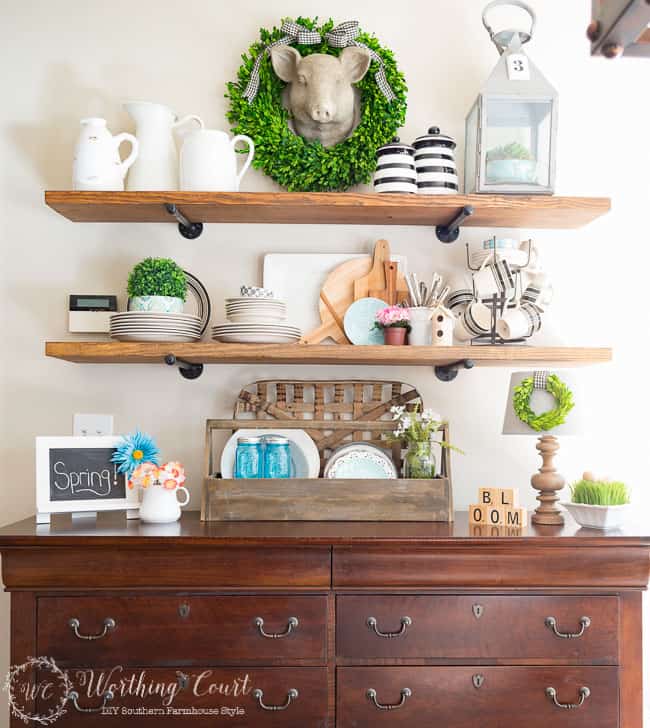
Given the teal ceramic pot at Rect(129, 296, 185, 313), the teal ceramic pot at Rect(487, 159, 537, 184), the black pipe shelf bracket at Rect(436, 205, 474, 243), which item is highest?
the teal ceramic pot at Rect(487, 159, 537, 184)

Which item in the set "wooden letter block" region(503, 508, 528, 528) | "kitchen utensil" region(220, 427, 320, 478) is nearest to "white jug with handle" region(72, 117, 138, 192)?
"kitchen utensil" region(220, 427, 320, 478)

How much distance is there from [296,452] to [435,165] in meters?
0.89

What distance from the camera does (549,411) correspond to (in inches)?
79.9

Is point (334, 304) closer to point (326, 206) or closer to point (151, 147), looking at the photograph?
point (326, 206)

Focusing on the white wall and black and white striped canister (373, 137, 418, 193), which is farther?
the white wall

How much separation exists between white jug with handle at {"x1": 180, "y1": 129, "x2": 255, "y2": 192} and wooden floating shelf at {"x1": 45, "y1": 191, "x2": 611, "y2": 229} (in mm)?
55

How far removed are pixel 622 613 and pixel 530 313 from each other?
0.80 m

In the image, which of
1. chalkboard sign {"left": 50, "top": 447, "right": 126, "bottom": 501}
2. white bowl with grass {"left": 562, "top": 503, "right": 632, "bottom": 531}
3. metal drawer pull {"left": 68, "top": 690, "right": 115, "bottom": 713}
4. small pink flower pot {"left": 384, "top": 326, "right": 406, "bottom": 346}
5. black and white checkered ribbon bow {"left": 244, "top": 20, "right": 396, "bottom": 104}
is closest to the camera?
metal drawer pull {"left": 68, "top": 690, "right": 115, "bottom": 713}

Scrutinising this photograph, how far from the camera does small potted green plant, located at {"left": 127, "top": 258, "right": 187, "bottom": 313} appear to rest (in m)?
2.12

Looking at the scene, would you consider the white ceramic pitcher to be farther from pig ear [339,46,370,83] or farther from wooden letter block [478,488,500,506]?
wooden letter block [478,488,500,506]

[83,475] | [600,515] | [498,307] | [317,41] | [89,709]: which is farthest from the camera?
[317,41]

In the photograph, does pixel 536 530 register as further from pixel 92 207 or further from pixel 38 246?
pixel 38 246
